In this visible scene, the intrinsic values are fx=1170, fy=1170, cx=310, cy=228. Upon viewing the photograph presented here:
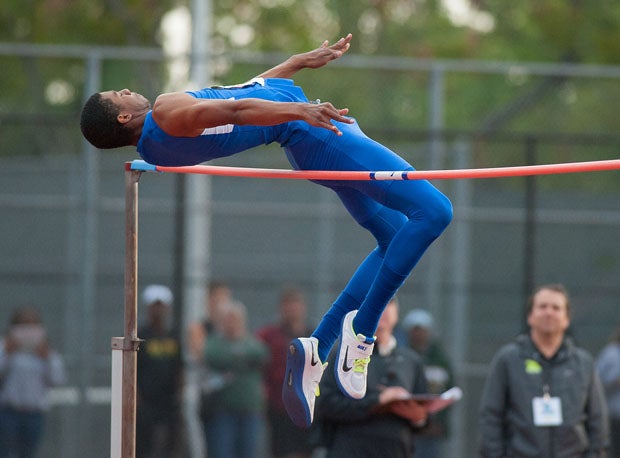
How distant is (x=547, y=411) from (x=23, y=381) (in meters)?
4.14

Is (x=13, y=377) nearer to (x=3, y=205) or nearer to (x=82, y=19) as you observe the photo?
(x=3, y=205)

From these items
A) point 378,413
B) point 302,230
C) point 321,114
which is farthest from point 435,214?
point 302,230

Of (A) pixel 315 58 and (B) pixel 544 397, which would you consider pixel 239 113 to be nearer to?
(A) pixel 315 58

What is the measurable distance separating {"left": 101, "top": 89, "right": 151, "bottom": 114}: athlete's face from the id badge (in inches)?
112

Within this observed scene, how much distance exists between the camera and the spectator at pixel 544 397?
252 inches

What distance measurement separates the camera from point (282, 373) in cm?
898

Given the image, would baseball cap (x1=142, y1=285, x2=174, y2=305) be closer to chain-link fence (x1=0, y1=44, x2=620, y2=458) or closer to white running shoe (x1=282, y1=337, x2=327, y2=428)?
chain-link fence (x1=0, y1=44, x2=620, y2=458)

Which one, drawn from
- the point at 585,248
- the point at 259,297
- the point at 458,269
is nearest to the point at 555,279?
the point at 585,248

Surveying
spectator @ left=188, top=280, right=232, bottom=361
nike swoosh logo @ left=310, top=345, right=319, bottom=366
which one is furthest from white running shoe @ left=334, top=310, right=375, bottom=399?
spectator @ left=188, top=280, right=232, bottom=361

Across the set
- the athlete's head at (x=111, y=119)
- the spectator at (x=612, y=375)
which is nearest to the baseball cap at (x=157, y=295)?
the spectator at (x=612, y=375)

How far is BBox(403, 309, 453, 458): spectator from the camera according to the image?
860 cm

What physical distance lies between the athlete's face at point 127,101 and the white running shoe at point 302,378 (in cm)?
124

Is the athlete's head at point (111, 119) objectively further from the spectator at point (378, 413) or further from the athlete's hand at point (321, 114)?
the spectator at point (378, 413)

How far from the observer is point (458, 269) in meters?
9.66
